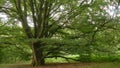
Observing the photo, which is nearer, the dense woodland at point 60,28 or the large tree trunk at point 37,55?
the dense woodland at point 60,28

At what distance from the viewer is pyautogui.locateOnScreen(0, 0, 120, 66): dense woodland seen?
1251 cm

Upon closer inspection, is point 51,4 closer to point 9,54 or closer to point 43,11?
point 43,11

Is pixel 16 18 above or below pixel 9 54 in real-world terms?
above

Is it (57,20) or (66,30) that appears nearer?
(57,20)

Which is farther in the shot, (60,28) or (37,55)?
(60,28)

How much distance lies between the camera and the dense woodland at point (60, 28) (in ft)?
41.0

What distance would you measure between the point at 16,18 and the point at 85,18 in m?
4.11

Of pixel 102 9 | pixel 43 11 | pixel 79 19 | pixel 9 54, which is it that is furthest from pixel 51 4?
pixel 9 54

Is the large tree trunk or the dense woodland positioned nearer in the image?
the dense woodland

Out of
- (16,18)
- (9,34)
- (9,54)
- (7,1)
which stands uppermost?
(7,1)

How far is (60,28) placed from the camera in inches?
556

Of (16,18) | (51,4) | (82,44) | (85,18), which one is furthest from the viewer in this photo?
(16,18)

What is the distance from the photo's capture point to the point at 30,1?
1357 cm

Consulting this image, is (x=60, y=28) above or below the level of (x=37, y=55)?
above
